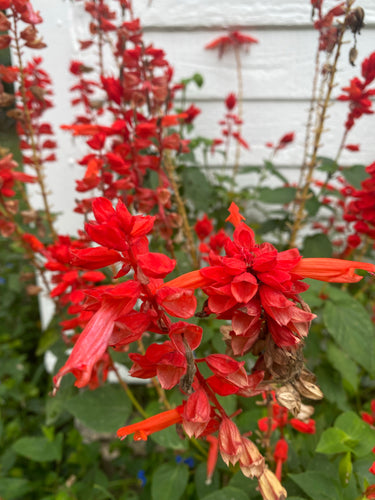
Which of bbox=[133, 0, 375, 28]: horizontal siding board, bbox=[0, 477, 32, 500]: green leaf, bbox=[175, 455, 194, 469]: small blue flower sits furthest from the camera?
bbox=[133, 0, 375, 28]: horizontal siding board

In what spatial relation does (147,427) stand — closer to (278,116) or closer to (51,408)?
(51,408)

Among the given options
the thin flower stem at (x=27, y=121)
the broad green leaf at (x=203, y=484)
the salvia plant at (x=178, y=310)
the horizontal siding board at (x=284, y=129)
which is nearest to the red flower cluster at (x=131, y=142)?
the salvia plant at (x=178, y=310)

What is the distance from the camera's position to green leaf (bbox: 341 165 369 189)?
79 cm

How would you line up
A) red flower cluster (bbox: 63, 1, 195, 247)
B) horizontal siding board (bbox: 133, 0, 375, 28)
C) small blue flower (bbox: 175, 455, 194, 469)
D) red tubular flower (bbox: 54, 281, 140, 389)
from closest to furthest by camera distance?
1. red tubular flower (bbox: 54, 281, 140, 389)
2. red flower cluster (bbox: 63, 1, 195, 247)
3. small blue flower (bbox: 175, 455, 194, 469)
4. horizontal siding board (bbox: 133, 0, 375, 28)

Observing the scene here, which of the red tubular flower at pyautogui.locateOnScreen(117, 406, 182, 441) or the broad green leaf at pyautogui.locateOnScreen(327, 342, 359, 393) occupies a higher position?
the red tubular flower at pyautogui.locateOnScreen(117, 406, 182, 441)

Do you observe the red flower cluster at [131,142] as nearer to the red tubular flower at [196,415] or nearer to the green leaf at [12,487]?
the red tubular flower at [196,415]

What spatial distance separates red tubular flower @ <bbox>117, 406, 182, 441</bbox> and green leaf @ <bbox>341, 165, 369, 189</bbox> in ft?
2.27

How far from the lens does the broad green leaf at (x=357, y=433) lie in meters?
0.41

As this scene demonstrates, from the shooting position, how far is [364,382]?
1016 mm

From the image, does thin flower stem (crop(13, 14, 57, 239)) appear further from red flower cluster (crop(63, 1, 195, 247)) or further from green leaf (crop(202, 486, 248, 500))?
green leaf (crop(202, 486, 248, 500))

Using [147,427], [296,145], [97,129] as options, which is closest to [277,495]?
[147,427]

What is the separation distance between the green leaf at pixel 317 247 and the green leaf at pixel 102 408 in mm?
522

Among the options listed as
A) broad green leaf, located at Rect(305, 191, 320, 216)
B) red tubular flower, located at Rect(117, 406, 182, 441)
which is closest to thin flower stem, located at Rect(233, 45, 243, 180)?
broad green leaf, located at Rect(305, 191, 320, 216)

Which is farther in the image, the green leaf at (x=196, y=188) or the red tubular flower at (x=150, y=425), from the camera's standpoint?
the green leaf at (x=196, y=188)
